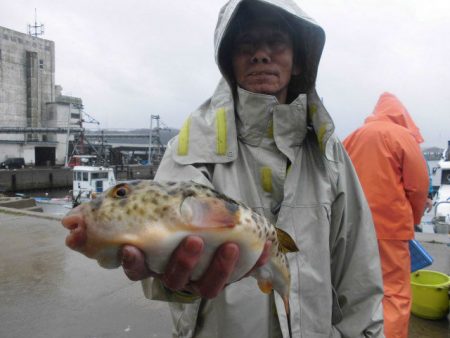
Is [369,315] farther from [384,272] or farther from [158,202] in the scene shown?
[384,272]

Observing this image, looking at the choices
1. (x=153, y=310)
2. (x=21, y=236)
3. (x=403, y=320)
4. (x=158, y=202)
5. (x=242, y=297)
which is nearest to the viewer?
(x=158, y=202)

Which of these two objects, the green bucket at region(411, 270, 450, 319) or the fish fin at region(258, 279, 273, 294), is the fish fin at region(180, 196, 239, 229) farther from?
the green bucket at region(411, 270, 450, 319)

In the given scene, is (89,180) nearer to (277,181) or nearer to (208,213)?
(277,181)

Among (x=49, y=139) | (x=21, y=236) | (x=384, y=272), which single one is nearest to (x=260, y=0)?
(x=384, y=272)

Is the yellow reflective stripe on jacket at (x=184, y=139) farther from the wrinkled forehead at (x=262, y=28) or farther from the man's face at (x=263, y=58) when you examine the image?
the wrinkled forehead at (x=262, y=28)

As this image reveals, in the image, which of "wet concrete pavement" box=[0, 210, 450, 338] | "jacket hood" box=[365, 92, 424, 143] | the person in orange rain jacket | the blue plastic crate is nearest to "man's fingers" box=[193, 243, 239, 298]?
the person in orange rain jacket

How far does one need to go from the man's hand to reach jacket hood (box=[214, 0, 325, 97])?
1171 millimetres

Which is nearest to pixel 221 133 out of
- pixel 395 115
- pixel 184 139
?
pixel 184 139

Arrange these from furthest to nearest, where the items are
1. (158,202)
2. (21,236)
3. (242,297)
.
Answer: (21,236) < (242,297) < (158,202)

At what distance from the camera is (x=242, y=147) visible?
2018 mm

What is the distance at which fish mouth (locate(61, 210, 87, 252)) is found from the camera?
134 cm

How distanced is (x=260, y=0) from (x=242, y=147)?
79 cm

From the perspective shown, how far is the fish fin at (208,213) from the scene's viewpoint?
4.46 ft

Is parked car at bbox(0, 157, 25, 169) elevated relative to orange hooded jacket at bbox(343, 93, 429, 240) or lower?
lower
